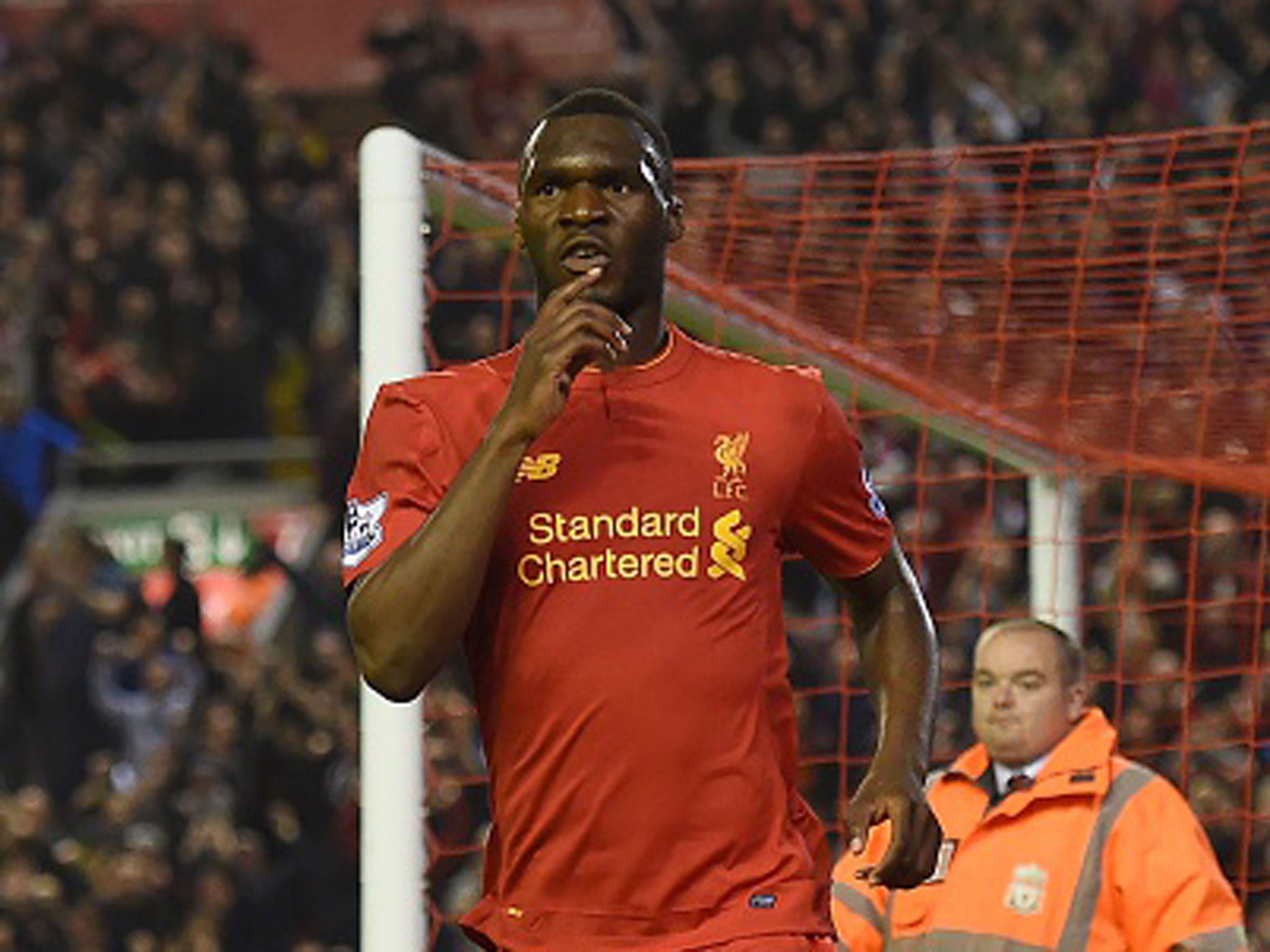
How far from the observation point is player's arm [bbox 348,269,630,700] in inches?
115

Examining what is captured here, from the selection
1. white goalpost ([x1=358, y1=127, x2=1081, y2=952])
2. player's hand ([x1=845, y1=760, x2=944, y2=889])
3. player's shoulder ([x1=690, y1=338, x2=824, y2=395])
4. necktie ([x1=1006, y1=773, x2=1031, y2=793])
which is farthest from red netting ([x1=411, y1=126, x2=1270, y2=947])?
player's hand ([x1=845, y1=760, x2=944, y2=889])

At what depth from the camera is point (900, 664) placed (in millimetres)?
3295

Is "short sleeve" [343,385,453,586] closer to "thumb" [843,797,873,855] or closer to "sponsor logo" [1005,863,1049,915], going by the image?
"thumb" [843,797,873,855]

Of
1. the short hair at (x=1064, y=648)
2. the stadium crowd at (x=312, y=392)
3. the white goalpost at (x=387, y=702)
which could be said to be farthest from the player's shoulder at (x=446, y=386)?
the stadium crowd at (x=312, y=392)

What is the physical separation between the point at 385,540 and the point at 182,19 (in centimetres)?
1356

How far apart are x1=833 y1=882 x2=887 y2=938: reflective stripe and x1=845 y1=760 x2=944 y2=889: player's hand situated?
2.33 metres

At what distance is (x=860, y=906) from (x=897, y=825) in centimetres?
241

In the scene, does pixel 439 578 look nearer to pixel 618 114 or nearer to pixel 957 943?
pixel 618 114

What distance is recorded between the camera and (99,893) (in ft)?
33.0

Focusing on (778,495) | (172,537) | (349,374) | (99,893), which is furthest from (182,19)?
(778,495)

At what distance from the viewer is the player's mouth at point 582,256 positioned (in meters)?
3.03

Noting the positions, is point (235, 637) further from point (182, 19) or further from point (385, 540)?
point (385, 540)

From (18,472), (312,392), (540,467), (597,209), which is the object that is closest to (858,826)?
(540,467)

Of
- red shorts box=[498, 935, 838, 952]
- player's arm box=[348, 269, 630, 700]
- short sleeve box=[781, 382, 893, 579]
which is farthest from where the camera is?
short sleeve box=[781, 382, 893, 579]
